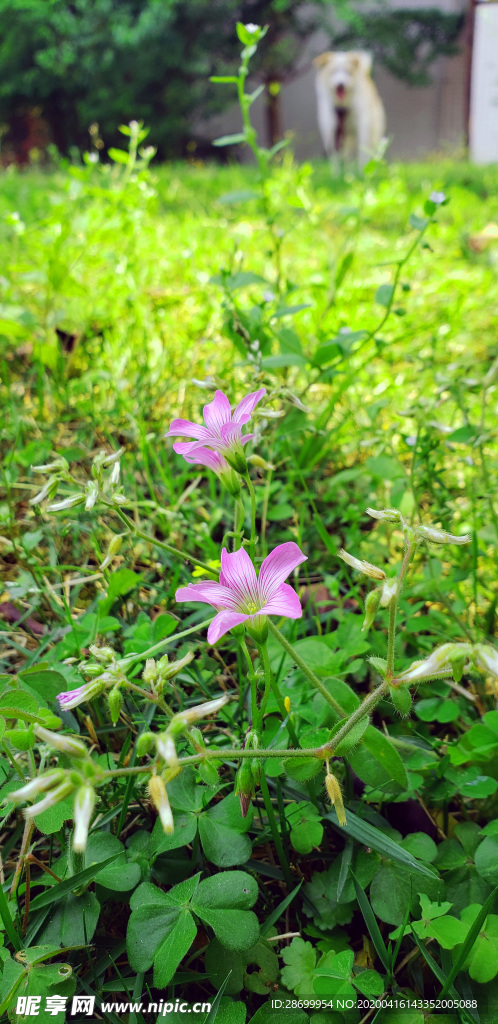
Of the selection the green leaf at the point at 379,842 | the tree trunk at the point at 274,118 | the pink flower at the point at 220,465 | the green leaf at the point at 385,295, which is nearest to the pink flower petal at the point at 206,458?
the pink flower at the point at 220,465

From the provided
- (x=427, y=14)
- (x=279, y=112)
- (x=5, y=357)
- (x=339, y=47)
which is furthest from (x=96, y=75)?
(x=5, y=357)

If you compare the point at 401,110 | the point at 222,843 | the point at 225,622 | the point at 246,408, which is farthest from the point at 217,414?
the point at 401,110

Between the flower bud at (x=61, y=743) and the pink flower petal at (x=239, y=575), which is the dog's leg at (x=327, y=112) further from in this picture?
the flower bud at (x=61, y=743)

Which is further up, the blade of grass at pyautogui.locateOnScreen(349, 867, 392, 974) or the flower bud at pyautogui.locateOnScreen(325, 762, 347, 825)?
the flower bud at pyautogui.locateOnScreen(325, 762, 347, 825)

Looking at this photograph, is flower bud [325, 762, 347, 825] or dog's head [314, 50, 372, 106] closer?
flower bud [325, 762, 347, 825]

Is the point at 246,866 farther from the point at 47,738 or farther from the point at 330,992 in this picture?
the point at 47,738

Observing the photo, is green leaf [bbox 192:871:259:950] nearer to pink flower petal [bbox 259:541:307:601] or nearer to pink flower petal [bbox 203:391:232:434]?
pink flower petal [bbox 259:541:307:601]

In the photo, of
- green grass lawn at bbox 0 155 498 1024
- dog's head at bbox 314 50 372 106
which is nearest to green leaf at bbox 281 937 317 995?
green grass lawn at bbox 0 155 498 1024
